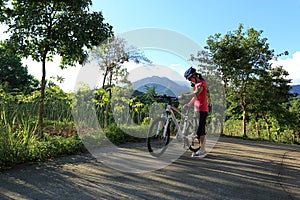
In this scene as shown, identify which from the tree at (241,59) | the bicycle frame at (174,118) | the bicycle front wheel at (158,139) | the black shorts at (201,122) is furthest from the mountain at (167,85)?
the tree at (241,59)

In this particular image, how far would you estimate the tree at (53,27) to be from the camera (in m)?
4.62

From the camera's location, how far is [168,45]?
4980mm

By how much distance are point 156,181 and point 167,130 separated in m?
1.62

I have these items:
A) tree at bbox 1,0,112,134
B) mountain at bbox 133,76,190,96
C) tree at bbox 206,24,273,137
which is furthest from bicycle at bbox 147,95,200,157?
tree at bbox 206,24,273,137

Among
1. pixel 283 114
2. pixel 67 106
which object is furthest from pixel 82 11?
pixel 283 114

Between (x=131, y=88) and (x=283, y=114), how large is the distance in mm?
9974

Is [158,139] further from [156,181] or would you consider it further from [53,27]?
[53,27]

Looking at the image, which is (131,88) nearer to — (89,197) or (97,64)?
(97,64)

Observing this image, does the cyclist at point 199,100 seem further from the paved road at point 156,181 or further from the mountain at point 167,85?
the mountain at point 167,85

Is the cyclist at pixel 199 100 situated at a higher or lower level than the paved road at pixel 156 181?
higher

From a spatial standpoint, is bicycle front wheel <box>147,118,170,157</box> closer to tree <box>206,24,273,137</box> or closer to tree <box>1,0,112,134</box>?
tree <box>1,0,112,134</box>

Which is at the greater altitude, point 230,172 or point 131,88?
point 131,88

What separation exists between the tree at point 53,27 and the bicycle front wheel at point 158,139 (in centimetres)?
199

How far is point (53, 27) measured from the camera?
4.84 m
